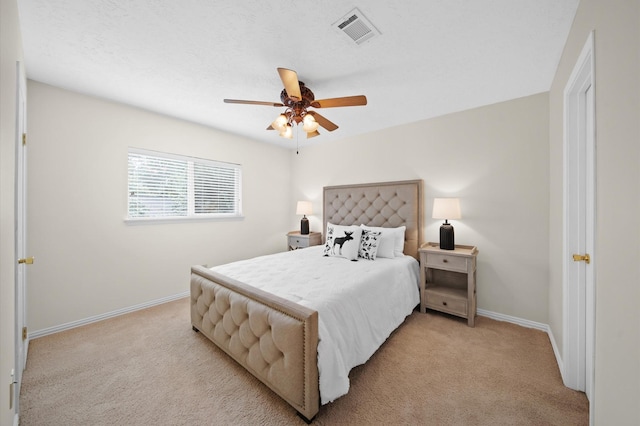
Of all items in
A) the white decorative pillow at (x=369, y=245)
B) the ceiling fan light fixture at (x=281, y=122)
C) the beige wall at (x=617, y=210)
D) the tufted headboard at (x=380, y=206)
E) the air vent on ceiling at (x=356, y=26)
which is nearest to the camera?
the beige wall at (x=617, y=210)

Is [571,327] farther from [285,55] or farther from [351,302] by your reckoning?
[285,55]

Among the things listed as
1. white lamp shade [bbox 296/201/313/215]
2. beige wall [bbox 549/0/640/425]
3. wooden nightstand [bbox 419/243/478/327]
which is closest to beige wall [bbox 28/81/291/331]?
white lamp shade [bbox 296/201/313/215]

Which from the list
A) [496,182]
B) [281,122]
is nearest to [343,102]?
[281,122]

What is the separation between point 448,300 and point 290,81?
279 centimetres

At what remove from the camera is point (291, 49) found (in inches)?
73.8

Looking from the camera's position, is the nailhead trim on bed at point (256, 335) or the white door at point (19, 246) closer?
the nailhead trim on bed at point (256, 335)

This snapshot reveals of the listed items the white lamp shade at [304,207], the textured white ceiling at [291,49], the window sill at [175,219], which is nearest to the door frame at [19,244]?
the textured white ceiling at [291,49]

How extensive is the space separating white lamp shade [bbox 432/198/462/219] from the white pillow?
52 centimetres

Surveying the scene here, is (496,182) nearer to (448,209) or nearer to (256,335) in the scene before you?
(448,209)

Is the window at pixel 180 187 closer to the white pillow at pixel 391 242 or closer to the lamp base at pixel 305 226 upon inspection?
the lamp base at pixel 305 226

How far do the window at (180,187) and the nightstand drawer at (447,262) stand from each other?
10.1 feet

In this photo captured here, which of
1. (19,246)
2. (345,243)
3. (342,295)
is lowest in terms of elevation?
(342,295)

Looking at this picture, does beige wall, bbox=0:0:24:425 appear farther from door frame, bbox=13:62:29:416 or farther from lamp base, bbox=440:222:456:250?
lamp base, bbox=440:222:456:250

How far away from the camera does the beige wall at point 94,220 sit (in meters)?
2.41
